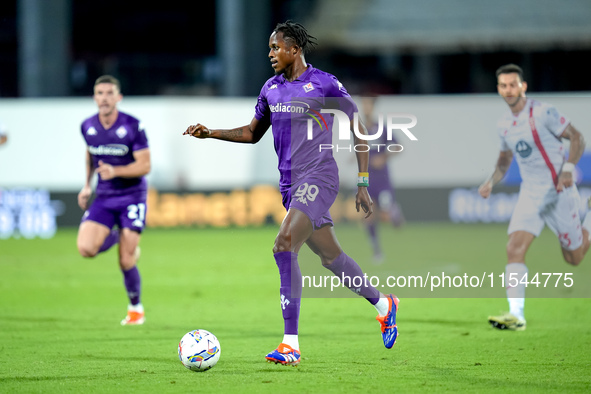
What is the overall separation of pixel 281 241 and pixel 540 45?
19.5 meters

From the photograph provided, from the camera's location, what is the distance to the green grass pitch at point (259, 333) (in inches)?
224

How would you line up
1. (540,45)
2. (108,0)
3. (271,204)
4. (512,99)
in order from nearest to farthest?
(512,99) → (271,204) → (540,45) → (108,0)

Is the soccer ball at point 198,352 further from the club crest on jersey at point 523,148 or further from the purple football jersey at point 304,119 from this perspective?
the club crest on jersey at point 523,148

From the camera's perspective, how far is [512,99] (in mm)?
8016

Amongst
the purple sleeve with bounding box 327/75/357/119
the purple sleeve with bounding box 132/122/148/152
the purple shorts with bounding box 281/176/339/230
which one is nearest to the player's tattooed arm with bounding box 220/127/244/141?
the purple shorts with bounding box 281/176/339/230

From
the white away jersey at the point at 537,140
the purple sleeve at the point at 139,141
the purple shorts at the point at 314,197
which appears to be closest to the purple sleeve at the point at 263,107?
the purple shorts at the point at 314,197

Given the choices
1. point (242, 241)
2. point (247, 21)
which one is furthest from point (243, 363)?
point (247, 21)

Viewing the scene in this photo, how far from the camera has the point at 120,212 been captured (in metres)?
8.55

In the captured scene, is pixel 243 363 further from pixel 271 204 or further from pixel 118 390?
pixel 271 204

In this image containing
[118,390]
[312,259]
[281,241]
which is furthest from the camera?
[312,259]

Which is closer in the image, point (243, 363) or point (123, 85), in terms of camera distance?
point (243, 363)

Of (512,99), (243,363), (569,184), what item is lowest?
(243,363)

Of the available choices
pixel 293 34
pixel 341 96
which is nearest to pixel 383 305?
pixel 341 96

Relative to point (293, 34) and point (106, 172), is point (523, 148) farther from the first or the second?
point (106, 172)
